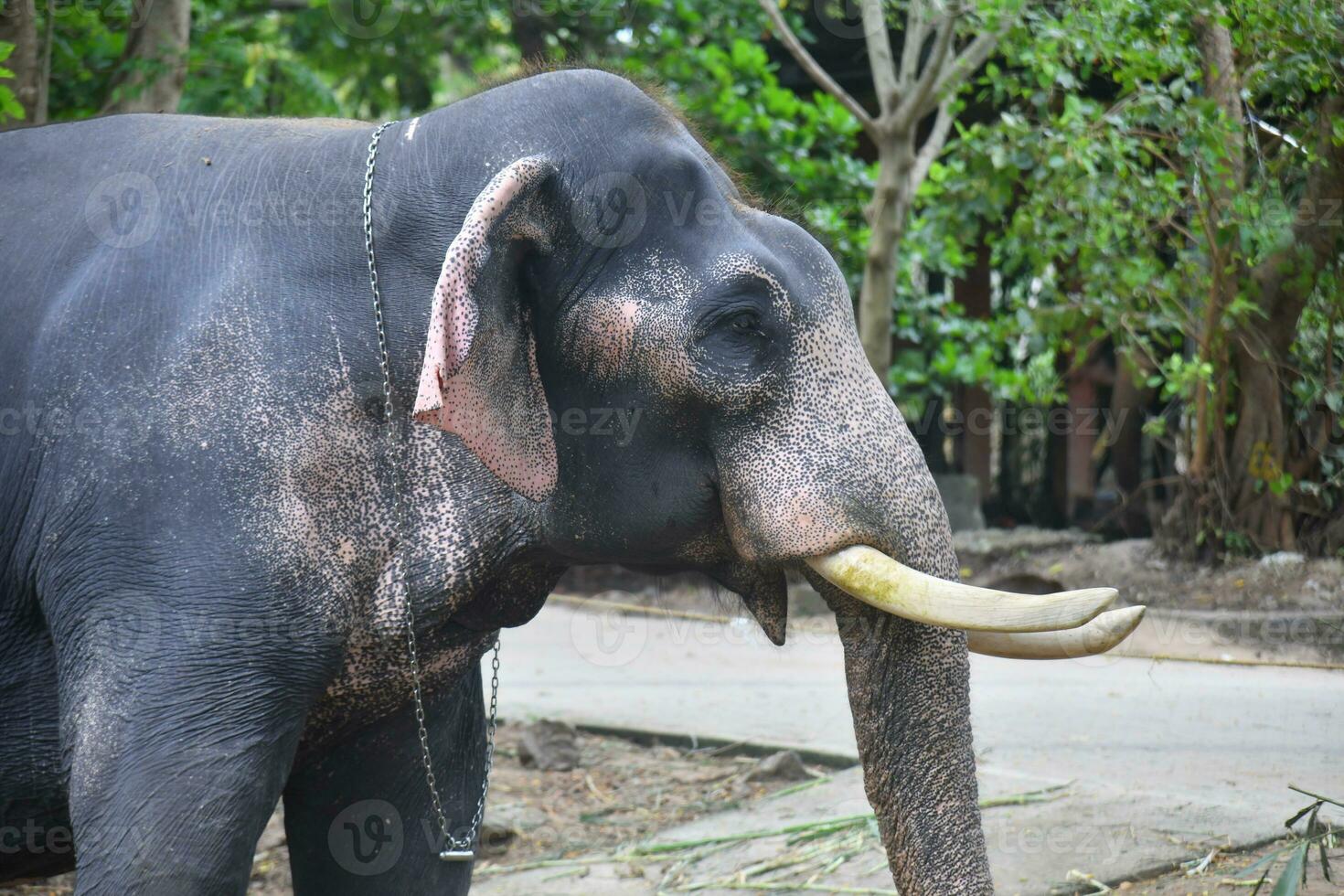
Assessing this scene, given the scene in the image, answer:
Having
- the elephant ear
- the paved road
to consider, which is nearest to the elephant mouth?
the elephant ear

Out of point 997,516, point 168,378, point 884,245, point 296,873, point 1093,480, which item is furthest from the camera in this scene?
point 997,516

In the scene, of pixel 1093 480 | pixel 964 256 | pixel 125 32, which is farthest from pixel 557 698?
pixel 1093 480

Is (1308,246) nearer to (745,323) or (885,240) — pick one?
(885,240)

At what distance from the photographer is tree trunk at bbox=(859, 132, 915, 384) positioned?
7660mm

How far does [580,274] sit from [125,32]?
3.88m

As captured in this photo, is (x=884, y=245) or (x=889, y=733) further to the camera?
(x=884, y=245)

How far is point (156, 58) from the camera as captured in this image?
515 cm

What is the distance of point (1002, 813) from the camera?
4336 millimetres

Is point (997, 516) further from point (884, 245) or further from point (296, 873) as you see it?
point (296, 873)

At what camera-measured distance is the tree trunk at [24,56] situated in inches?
176

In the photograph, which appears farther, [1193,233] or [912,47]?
[912,47]

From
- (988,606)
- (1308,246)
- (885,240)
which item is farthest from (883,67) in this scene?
(988,606)

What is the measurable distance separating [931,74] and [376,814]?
207 inches

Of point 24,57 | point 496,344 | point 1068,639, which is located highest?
point 24,57
